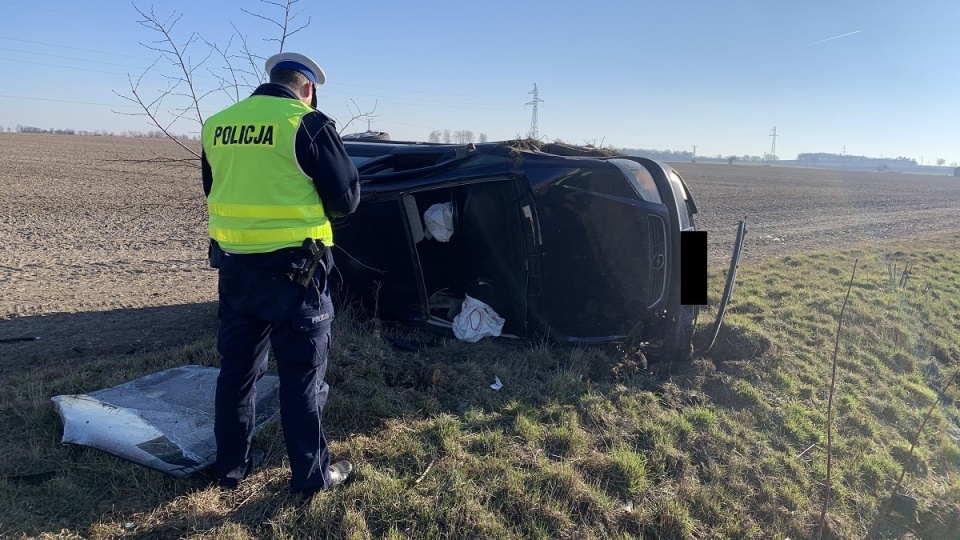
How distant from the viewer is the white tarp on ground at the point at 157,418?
9.12 feet

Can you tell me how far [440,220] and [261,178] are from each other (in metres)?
2.14

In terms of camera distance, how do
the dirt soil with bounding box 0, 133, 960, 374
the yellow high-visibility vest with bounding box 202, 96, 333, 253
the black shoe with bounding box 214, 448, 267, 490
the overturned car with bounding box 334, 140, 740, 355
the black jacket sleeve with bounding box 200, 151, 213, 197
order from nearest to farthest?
the yellow high-visibility vest with bounding box 202, 96, 333, 253, the black shoe with bounding box 214, 448, 267, 490, the black jacket sleeve with bounding box 200, 151, 213, 197, the overturned car with bounding box 334, 140, 740, 355, the dirt soil with bounding box 0, 133, 960, 374

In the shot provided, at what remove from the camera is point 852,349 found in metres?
5.61

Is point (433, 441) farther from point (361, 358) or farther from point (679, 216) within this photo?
point (679, 216)

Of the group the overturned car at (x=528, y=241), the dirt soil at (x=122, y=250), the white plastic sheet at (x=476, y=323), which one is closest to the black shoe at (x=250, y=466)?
the overturned car at (x=528, y=241)

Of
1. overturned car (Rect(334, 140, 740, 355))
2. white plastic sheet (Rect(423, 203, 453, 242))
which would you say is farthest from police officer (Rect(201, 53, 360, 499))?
white plastic sheet (Rect(423, 203, 453, 242))

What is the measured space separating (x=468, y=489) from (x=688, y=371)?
246 cm

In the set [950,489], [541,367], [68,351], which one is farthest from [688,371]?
[68,351]

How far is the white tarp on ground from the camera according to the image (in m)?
2.78

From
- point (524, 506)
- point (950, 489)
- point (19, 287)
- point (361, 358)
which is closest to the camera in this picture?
point (524, 506)

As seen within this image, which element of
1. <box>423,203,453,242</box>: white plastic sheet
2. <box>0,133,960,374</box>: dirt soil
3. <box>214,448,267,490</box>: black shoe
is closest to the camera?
<box>214,448,267,490</box>: black shoe

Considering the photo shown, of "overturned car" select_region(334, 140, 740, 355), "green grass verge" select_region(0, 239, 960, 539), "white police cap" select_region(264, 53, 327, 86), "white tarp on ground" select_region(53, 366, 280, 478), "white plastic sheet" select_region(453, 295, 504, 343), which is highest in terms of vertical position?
"white police cap" select_region(264, 53, 327, 86)

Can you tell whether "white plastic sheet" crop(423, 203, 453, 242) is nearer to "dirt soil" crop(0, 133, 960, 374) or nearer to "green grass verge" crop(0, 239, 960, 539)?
"green grass verge" crop(0, 239, 960, 539)

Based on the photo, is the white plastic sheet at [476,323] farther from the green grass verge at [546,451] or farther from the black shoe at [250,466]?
the black shoe at [250,466]
